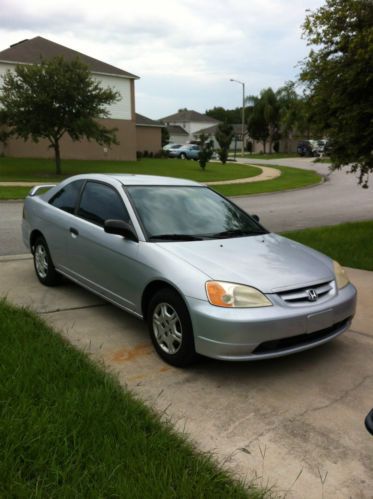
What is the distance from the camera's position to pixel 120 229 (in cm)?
432

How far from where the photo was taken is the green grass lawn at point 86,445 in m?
2.40

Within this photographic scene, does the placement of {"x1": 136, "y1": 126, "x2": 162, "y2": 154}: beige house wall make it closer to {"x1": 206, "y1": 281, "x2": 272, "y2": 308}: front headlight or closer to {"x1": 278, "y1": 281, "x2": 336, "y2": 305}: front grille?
{"x1": 278, "y1": 281, "x2": 336, "y2": 305}: front grille

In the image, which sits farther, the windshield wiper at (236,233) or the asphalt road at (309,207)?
the asphalt road at (309,207)

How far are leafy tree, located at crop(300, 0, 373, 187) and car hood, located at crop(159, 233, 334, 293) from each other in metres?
4.56

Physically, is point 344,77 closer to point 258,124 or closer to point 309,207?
point 309,207

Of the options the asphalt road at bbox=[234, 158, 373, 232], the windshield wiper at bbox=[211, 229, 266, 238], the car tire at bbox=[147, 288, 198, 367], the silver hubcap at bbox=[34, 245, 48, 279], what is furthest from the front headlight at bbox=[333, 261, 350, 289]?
the asphalt road at bbox=[234, 158, 373, 232]

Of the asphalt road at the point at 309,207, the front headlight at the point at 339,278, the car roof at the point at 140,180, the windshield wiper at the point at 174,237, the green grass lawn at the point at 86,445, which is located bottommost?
the asphalt road at the point at 309,207

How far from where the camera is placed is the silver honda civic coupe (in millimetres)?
3572

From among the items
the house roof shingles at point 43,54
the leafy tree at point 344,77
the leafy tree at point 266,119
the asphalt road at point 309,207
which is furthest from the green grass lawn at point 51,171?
the leafy tree at point 266,119

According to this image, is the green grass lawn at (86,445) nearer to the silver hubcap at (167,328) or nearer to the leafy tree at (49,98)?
the silver hubcap at (167,328)

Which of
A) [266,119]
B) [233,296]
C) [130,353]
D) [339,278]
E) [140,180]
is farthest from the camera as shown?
[266,119]

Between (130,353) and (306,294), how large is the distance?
154 cm

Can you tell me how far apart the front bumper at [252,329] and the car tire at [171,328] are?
3.9 inches

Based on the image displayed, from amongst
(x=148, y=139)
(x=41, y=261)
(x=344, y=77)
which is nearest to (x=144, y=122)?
(x=148, y=139)
